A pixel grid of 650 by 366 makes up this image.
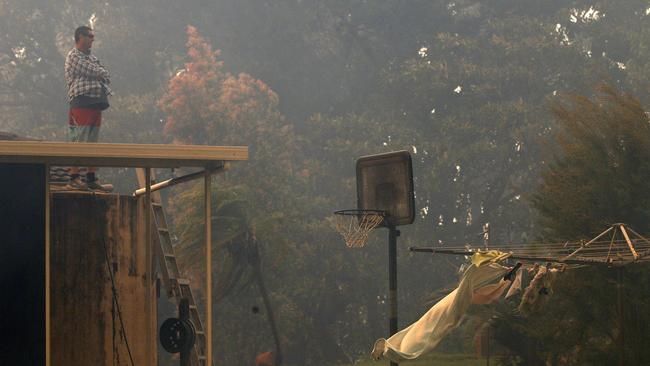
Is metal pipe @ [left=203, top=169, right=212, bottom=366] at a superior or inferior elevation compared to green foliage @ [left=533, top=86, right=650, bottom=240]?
inferior

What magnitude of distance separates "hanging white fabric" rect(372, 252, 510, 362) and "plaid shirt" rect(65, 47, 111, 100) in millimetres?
4467

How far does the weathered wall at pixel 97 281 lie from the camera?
42.3 feet

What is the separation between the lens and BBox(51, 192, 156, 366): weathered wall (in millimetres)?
12906

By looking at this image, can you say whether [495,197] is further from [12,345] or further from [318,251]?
[12,345]

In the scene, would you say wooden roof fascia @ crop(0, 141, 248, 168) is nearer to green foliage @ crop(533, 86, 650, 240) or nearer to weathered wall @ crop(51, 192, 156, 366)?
weathered wall @ crop(51, 192, 156, 366)

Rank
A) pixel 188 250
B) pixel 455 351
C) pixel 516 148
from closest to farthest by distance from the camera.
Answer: pixel 188 250
pixel 455 351
pixel 516 148

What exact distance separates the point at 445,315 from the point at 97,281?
4.41 metres

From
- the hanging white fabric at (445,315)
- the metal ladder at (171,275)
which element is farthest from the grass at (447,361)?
the metal ladder at (171,275)

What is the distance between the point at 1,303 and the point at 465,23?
121ft

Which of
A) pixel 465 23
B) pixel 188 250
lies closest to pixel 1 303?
pixel 188 250

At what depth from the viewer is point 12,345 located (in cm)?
1131

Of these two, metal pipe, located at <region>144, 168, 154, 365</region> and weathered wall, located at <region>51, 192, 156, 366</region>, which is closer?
weathered wall, located at <region>51, 192, 156, 366</region>

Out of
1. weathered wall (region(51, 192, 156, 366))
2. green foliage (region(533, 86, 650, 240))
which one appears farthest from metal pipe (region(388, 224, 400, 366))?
green foliage (region(533, 86, 650, 240))

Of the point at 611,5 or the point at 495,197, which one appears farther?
the point at 611,5
